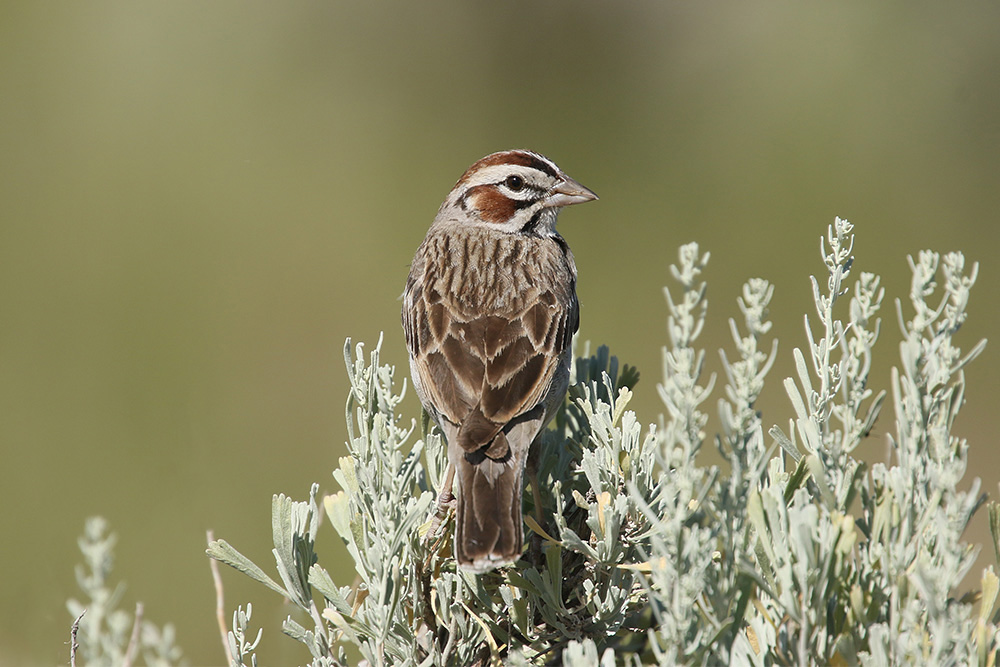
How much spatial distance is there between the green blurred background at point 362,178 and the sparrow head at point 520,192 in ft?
9.14

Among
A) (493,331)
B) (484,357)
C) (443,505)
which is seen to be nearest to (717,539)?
(443,505)

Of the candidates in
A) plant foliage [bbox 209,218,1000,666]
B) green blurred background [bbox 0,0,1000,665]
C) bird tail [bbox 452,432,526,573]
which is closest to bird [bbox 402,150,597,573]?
bird tail [bbox 452,432,526,573]

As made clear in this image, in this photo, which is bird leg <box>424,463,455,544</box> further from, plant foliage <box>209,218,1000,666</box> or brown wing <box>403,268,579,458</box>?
brown wing <box>403,268,579,458</box>

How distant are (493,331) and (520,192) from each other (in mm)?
1201

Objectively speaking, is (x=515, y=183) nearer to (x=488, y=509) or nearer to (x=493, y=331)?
(x=493, y=331)

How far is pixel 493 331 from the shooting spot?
338 centimetres

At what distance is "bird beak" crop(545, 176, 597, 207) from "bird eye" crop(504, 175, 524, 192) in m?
0.13

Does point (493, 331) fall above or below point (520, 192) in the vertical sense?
below

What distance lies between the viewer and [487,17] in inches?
383

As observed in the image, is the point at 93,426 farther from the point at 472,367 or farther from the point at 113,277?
the point at 472,367

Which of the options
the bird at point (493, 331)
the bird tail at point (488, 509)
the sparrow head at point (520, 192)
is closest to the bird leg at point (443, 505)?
the bird at point (493, 331)

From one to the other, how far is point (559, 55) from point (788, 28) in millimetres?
2350

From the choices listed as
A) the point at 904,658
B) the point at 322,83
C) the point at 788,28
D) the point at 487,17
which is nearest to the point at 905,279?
the point at 788,28

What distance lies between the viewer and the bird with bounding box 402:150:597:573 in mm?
2619
